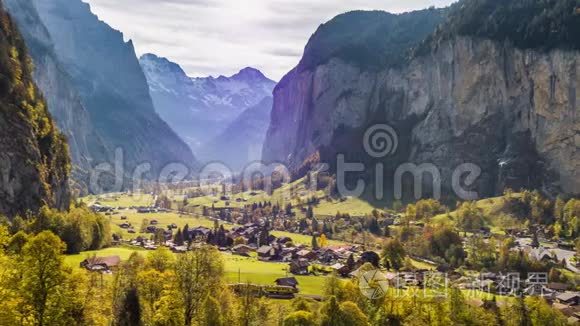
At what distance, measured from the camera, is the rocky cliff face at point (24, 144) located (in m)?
107

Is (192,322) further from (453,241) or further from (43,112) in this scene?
(453,241)

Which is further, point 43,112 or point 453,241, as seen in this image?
point 453,241

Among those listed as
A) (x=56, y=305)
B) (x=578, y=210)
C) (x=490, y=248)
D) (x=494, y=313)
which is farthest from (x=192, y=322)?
(x=578, y=210)

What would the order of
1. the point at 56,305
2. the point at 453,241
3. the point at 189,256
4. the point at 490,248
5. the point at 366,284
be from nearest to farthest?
the point at 56,305 → the point at 189,256 → the point at 366,284 → the point at 490,248 → the point at 453,241

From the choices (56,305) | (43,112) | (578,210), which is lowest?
(56,305)

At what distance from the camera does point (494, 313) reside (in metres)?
78.0

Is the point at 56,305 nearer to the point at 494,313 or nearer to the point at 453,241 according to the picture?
the point at 494,313

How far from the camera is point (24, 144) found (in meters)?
112

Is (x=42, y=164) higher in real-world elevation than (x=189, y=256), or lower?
higher

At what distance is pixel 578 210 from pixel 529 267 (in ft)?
182

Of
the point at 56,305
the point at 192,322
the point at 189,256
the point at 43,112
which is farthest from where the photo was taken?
the point at 43,112

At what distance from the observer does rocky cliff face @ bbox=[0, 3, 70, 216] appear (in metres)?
107

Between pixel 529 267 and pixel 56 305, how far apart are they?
10271cm

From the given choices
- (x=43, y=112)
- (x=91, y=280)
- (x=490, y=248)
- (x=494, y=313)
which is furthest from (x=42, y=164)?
(x=490, y=248)
